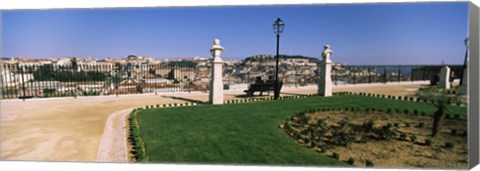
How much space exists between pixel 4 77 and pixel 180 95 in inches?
248

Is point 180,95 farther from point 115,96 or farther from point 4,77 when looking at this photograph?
point 4,77

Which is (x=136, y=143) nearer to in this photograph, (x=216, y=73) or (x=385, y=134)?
(x=385, y=134)

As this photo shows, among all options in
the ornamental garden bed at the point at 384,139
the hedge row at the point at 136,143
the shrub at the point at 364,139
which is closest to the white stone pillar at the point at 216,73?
the ornamental garden bed at the point at 384,139

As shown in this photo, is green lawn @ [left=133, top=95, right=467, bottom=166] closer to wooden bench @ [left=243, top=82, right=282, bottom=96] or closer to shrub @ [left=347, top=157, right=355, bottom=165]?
shrub @ [left=347, top=157, right=355, bottom=165]

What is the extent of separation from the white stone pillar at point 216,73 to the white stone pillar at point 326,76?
16.0 ft

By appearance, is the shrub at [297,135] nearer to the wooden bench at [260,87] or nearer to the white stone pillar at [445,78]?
the wooden bench at [260,87]

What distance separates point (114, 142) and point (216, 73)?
527 cm

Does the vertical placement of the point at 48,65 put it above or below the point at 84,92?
above

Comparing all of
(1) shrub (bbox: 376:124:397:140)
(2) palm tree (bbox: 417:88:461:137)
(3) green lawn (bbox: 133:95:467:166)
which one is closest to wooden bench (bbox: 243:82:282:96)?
(3) green lawn (bbox: 133:95:467:166)

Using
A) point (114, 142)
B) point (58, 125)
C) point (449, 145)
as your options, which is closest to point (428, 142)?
point (449, 145)

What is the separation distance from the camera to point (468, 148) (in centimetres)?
580

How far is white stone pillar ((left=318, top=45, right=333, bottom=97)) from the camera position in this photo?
42.8 feet

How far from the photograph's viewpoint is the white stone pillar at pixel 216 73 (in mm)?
10648

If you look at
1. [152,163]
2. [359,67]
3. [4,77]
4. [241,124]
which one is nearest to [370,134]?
[241,124]
